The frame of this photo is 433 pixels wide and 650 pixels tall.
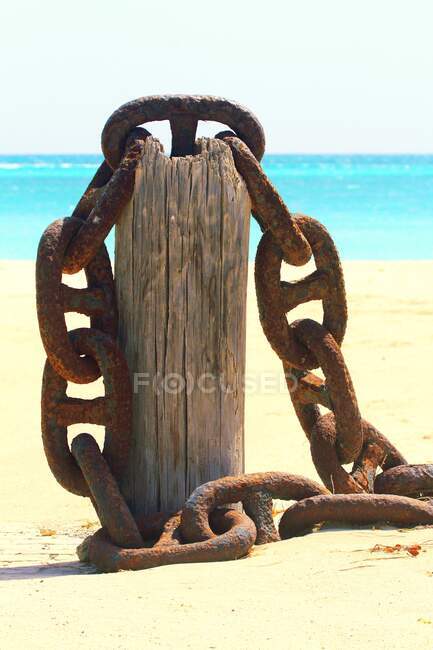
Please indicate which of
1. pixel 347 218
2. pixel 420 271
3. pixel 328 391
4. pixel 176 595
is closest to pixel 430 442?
pixel 328 391

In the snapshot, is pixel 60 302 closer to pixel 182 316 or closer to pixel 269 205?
pixel 182 316

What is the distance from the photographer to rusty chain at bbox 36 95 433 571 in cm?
402

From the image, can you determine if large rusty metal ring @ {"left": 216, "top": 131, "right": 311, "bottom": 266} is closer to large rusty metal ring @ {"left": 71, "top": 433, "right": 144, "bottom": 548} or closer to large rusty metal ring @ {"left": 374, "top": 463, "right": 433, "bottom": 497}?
large rusty metal ring @ {"left": 374, "top": 463, "right": 433, "bottom": 497}

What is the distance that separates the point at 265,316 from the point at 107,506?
101 cm

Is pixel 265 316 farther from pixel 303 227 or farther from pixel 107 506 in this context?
pixel 107 506

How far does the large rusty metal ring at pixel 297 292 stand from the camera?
173 inches

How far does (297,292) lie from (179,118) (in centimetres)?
85

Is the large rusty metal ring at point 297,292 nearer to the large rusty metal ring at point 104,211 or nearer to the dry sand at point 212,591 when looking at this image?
the large rusty metal ring at point 104,211

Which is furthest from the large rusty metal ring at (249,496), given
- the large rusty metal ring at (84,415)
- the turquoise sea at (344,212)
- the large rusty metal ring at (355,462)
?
the turquoise sea at (344,212)

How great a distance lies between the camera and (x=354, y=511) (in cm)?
412

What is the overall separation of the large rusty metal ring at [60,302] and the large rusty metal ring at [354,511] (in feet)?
3.07

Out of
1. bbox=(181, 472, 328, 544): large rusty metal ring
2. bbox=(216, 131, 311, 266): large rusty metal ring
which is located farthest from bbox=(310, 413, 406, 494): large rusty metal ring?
bbox=(216, 131, 311, 266): large rusty metal ring

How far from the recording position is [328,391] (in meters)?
4.38

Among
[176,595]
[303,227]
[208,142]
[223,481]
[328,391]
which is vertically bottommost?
[176,595]
